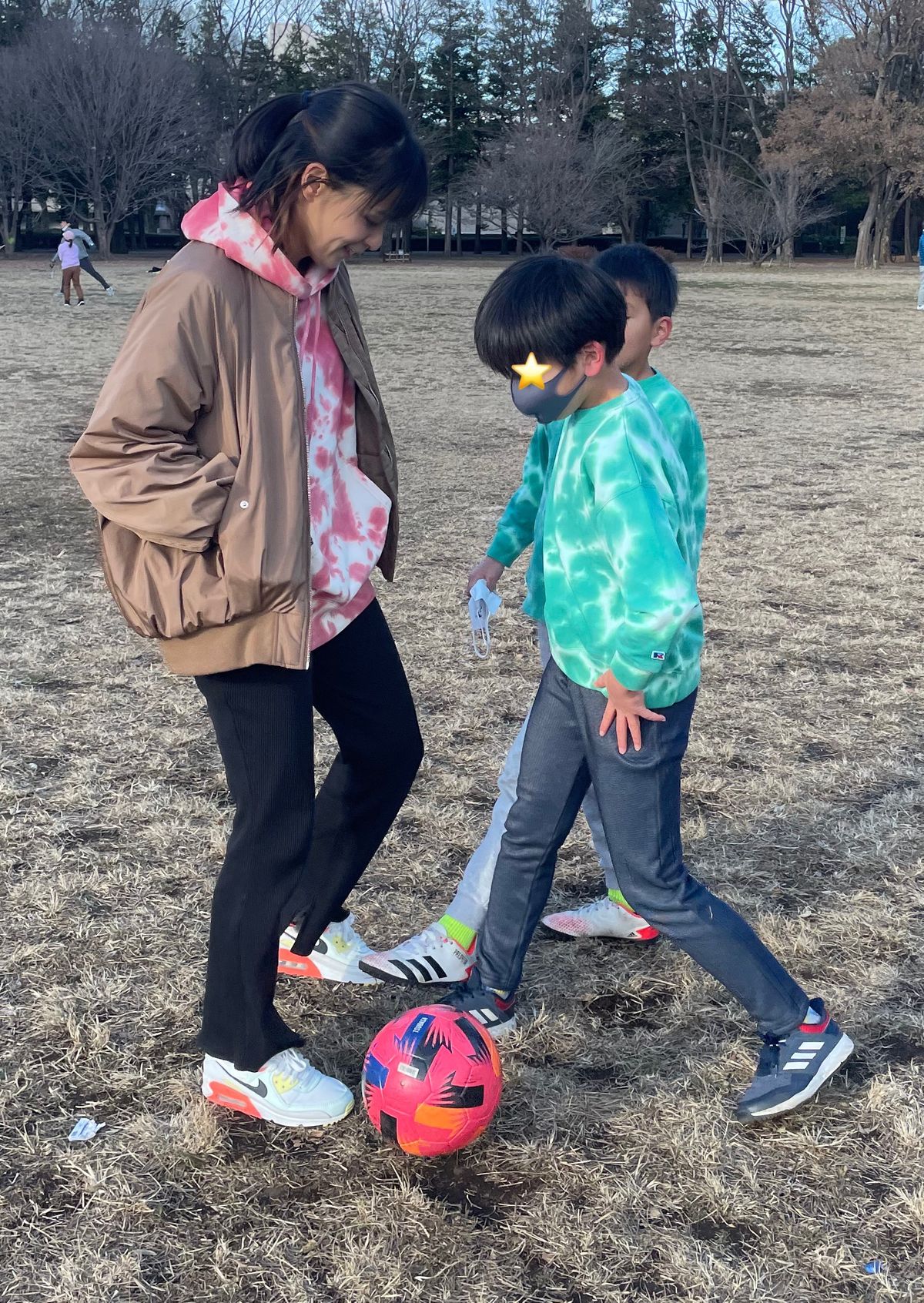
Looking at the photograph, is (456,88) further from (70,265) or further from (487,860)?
(487,860)

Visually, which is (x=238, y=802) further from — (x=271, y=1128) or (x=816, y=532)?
(x=816, y=532)

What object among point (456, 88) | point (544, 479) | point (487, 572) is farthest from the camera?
point (456, 88)

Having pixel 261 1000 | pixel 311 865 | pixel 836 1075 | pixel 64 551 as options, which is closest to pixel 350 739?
pixel 311 865

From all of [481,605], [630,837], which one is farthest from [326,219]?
[630,837]

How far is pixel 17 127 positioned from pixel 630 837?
47126 millimetres

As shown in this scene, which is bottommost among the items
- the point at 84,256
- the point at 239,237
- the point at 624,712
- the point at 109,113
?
the point at 624,712

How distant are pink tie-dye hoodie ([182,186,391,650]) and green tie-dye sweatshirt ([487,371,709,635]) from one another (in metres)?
0.35

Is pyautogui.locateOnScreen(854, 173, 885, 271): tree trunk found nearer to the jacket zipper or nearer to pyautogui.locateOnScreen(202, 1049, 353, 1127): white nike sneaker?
the jacket zipper

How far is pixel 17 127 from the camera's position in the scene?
42562mm

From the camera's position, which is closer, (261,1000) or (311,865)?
(261,1000)

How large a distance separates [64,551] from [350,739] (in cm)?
468

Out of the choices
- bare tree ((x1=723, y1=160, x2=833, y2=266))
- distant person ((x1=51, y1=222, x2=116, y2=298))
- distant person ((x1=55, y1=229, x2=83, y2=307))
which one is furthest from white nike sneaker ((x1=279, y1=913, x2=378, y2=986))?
bare tree ((x1=723, y1=160, x2=833, y2=266))

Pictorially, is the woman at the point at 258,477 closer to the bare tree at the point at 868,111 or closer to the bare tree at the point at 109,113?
the bare tree at the point at 868,111

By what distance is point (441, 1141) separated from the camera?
229cm
